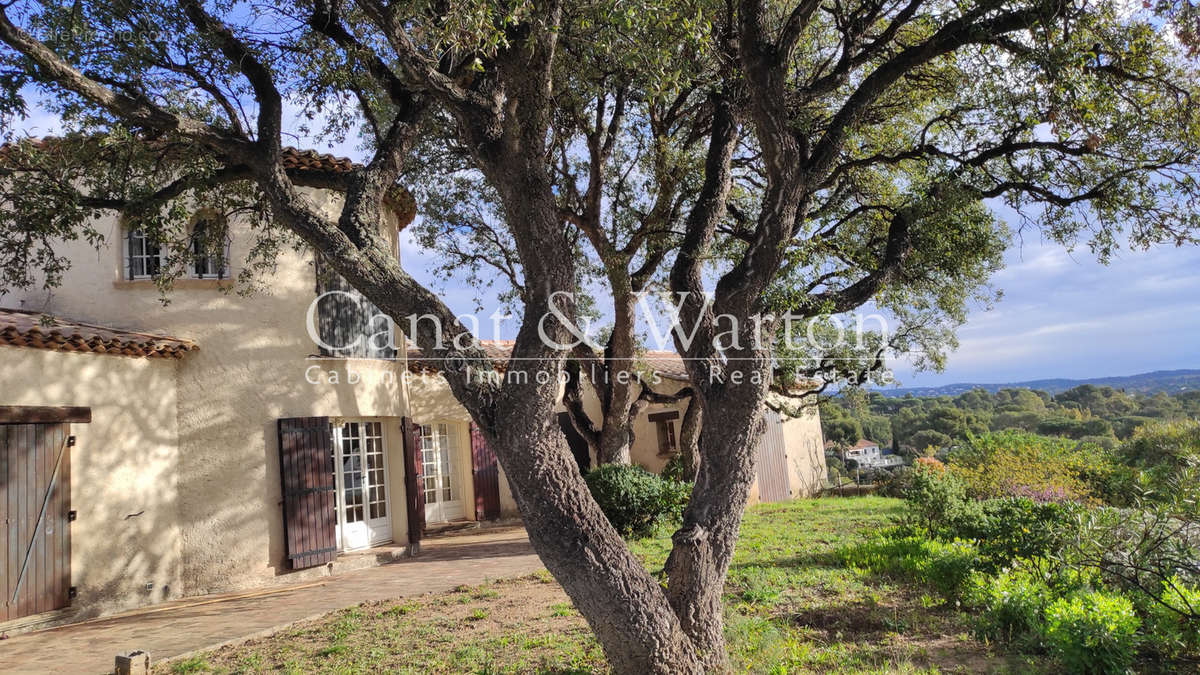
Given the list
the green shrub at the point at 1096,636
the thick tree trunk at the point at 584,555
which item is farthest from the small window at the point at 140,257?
the green shrub at the point at 1096,636

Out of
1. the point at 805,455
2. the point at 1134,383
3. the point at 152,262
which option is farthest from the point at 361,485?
the point at 1134,383

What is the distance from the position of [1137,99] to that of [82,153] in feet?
29.6

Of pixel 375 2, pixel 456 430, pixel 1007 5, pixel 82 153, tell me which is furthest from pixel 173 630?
pixel 1007 5

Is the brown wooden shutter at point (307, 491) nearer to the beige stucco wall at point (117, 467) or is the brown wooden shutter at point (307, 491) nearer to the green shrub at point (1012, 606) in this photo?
the beige stucco wall at point (117, 467)

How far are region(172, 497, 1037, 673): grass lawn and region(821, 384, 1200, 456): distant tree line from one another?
52.7 ft

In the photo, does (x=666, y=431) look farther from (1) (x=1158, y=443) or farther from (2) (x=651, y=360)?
(1) (x=1158, y=443)

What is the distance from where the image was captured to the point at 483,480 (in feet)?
46.3

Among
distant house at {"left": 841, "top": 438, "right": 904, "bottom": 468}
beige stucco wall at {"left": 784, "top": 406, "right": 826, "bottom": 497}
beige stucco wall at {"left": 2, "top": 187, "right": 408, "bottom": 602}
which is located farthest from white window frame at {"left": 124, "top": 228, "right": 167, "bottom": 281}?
distant house at {"left": 841, "top": 438, "right": 904, "bottom": 468}

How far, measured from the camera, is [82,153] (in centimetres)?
594

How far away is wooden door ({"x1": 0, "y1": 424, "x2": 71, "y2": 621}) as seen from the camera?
7.31 meters

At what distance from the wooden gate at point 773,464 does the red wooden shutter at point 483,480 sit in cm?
634

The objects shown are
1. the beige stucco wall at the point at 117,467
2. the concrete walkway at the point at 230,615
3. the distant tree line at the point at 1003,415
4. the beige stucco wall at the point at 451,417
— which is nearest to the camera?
the concrete walkway at the point at 230,615

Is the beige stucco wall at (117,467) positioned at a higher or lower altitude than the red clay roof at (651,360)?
lower

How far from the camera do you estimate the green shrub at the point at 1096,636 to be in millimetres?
4086
